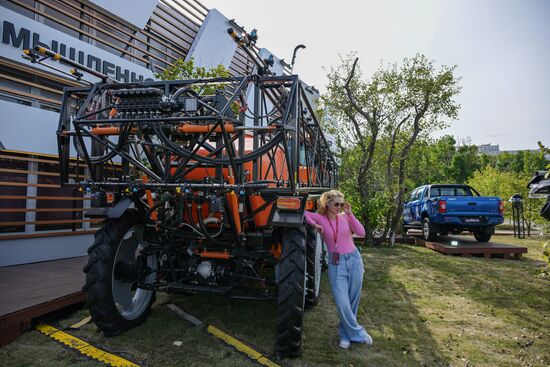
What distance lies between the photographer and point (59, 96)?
7715 mm

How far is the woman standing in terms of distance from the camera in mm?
3713

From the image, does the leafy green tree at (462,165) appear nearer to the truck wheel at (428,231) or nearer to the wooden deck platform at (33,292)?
the truck wheel at (428,231)

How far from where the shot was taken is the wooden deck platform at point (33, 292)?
3680 millimetres

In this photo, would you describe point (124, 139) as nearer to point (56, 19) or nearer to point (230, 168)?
point (230, 168)

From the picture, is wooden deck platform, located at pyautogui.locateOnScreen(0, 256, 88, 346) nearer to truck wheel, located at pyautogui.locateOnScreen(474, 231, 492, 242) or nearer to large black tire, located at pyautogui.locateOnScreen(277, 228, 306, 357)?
large black tire, located at pyautogui.locateOnScreen(277, 228, 306, 357)

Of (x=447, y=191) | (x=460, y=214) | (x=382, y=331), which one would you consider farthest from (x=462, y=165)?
(x=382, y=331)

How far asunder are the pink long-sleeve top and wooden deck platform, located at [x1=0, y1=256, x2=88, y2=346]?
315 centimetres

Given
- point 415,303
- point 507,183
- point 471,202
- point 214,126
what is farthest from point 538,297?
point 507,183

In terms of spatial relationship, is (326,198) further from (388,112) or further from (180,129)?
(388,112)

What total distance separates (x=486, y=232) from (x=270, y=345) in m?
8.98

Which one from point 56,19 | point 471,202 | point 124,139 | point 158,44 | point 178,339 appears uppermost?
point 158,44

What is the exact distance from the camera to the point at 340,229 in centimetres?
386

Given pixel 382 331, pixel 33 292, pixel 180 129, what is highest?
pixel 180 129

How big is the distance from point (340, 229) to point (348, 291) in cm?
70
